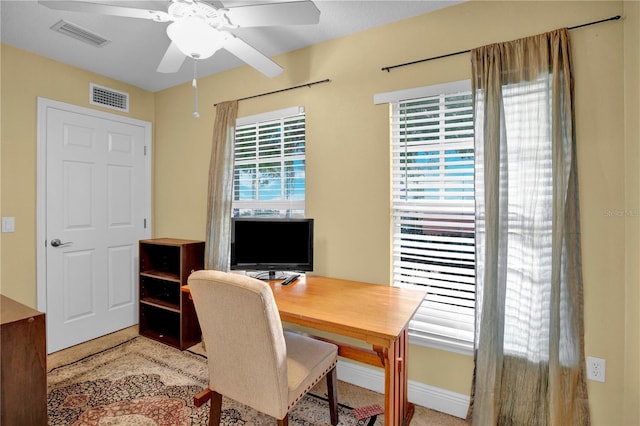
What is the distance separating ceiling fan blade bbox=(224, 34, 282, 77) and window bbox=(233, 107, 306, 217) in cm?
66

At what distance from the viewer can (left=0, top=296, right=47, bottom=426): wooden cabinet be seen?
1.43 metres

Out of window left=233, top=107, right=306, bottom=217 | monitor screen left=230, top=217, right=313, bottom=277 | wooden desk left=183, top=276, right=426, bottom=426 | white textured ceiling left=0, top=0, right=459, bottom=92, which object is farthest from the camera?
window left=233, top=107, right=306, bottom=217

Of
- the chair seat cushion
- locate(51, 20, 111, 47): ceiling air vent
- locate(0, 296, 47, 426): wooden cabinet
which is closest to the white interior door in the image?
locate(51, 20, 111, 47): ceiling air vent

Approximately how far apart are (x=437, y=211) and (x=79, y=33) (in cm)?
284

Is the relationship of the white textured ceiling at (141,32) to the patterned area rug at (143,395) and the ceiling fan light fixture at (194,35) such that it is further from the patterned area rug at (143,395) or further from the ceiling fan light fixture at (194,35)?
the patterned area rug at (143,395)

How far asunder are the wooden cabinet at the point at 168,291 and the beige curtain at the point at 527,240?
7.63 ft

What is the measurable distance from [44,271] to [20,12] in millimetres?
1969

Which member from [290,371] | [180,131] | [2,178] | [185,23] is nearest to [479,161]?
[290,371]

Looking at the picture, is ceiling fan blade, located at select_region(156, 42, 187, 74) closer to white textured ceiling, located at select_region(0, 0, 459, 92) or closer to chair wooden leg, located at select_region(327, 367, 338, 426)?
white textured ceiling, located at select_region(0, 0, 459, 92)

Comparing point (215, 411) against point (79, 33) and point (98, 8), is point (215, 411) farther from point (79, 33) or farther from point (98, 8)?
point (79, 33)

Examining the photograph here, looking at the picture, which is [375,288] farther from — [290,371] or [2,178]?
[2,178]

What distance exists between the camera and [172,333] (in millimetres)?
3102

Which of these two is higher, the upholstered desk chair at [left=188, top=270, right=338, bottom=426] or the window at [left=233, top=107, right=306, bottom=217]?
the window at [left=233, top=107, right=306, bottom=217]

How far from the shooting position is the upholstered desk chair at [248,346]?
1.38 metres
